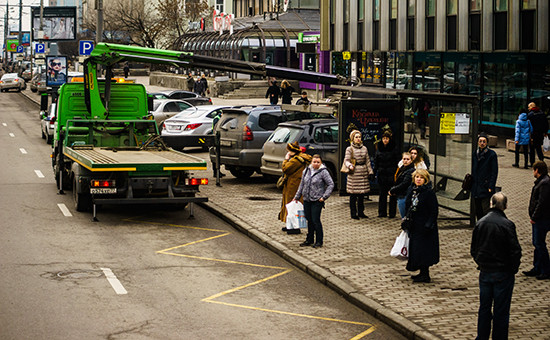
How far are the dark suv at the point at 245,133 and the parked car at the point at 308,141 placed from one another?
146 cm

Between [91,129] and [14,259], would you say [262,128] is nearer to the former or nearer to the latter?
[91,129]

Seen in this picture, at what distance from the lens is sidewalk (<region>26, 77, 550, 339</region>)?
970cm

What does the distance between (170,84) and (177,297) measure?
57710mm

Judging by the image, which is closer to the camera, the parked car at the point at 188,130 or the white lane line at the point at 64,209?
the white lane line at the point at 64,209

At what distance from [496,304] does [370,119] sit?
386 inches

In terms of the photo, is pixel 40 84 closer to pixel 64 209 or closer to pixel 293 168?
pixel 64 209

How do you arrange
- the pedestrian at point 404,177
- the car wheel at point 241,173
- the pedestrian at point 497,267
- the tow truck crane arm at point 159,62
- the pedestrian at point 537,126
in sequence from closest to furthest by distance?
the pedestrian at point 497,267 < the pedestrian at point 404,177 < the tow truck crane arm at point 159,62 < the car wheel at point 241,173 < the pedestrian at point 537,126

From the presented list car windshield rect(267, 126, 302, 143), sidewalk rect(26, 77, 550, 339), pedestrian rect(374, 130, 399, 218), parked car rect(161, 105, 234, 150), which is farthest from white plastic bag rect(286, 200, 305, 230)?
parked car rect(161, 105, 234, 150)

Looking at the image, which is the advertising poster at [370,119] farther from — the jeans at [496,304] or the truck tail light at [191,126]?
the truck tail light at [191,126]

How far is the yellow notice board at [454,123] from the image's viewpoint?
15.4 meters

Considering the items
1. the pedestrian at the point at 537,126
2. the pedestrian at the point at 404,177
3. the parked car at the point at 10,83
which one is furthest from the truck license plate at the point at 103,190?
the parked car at the point at 10,83

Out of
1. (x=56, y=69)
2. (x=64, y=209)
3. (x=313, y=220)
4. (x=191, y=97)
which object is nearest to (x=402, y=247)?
(x=313, y=220)

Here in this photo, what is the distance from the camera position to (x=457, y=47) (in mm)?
32562

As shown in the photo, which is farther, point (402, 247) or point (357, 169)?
point (357, 169)
